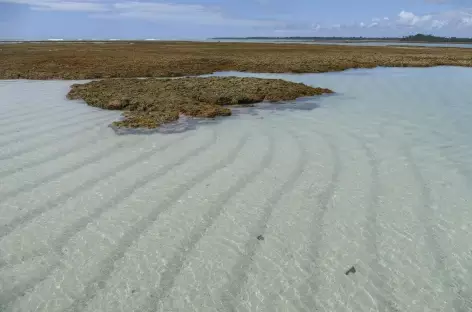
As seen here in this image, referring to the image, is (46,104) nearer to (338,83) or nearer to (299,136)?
(299,136)

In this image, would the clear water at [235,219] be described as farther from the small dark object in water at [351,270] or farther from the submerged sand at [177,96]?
the submerged sand at [177,96]

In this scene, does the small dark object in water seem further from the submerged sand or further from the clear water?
the submerged sand

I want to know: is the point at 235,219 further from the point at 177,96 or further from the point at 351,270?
the point at 177,96

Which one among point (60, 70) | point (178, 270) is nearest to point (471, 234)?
point (178, 270)

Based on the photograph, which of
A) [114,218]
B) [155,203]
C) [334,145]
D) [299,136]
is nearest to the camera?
[114,218]

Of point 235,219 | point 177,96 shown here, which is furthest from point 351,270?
point 177,96

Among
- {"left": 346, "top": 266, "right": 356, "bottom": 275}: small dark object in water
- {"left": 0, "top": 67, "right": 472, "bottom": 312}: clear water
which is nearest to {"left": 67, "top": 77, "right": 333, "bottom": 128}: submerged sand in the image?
{"left": 0, "top": 67, "right": 472, "bottom": 312}: clear water

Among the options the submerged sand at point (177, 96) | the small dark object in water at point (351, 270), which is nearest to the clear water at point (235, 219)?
the small dark object in water at point (351, 270)
